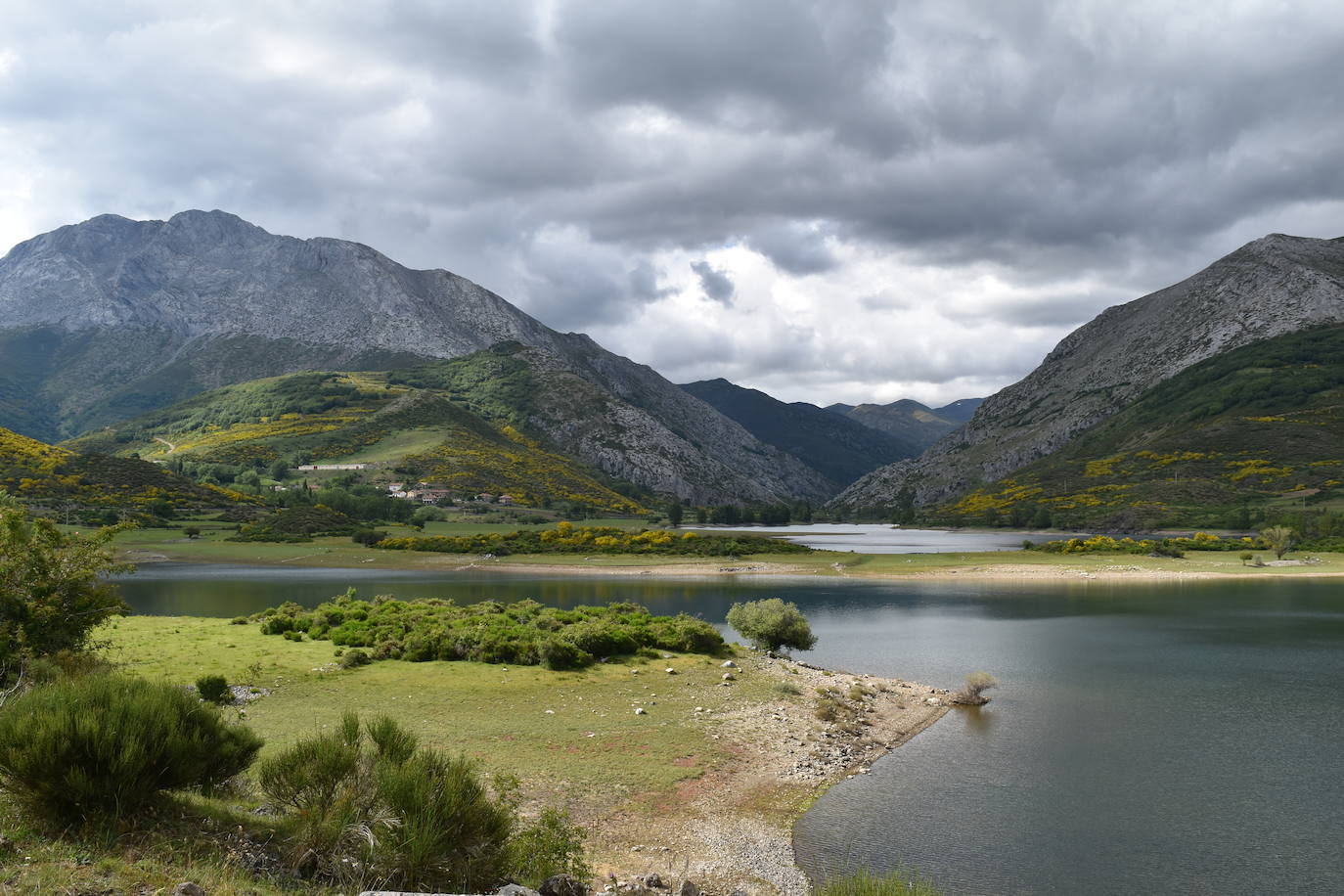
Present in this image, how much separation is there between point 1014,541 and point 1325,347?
11769 centimetres

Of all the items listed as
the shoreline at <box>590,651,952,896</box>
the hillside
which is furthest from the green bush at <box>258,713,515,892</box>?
the hillside

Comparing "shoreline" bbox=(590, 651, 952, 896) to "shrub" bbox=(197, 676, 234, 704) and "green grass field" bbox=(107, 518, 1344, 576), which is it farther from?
"green grass field" bbox=(107, 518, 1344, 576)

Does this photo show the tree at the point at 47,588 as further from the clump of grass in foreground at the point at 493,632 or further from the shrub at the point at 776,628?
the shrub at the point at 776,628

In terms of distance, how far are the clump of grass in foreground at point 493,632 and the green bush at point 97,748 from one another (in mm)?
16783

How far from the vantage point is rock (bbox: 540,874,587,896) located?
966 cm

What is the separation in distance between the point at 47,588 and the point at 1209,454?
171983mm

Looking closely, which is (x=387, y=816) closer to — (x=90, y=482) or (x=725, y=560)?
(x=725, y=560)

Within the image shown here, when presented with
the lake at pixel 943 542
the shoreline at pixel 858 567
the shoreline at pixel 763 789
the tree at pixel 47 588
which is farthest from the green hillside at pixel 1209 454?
the tree at pixel 47 588

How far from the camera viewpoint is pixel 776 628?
33.8 metres

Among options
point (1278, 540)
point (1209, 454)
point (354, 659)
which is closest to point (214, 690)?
point (354, 659)

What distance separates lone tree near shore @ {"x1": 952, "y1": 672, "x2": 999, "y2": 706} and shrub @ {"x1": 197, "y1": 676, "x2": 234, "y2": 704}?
22081 mm

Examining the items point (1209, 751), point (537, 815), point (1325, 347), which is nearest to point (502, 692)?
point (537, 815)

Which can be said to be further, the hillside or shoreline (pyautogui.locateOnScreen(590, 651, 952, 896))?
the hillside

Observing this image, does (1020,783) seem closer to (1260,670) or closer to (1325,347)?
(1260,670)
